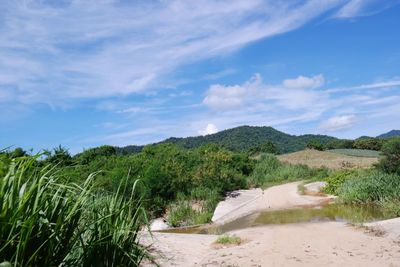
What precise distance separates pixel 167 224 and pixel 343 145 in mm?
46093

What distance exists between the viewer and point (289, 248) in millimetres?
8844

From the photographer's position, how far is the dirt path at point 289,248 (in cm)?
775

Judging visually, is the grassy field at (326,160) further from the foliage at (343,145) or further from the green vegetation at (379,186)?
the foliage at (343,145)

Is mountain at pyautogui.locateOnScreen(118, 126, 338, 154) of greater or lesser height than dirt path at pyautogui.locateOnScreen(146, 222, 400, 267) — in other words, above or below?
above

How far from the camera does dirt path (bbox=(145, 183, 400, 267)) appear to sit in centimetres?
775

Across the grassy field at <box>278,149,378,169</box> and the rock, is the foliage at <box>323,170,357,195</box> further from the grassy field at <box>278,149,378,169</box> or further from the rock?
the grassy field at <box>278,149,378,169</box>

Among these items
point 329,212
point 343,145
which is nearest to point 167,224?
point 329,212

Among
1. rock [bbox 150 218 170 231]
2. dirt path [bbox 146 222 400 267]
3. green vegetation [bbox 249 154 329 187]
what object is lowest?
dirt path [bbox 146 222 400 267]

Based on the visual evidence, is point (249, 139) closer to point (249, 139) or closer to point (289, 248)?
point (249, 139)

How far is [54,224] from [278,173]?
2511cm

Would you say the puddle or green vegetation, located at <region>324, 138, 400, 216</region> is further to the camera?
green vegetation, located at <region>324, 138, 400, 216</region>

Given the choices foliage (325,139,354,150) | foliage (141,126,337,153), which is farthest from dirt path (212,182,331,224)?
foliage (141,126,337,153)

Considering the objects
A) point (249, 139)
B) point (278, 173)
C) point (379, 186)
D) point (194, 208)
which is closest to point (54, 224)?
point (194, 208)

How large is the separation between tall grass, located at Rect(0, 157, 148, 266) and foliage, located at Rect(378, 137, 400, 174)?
1605cm
